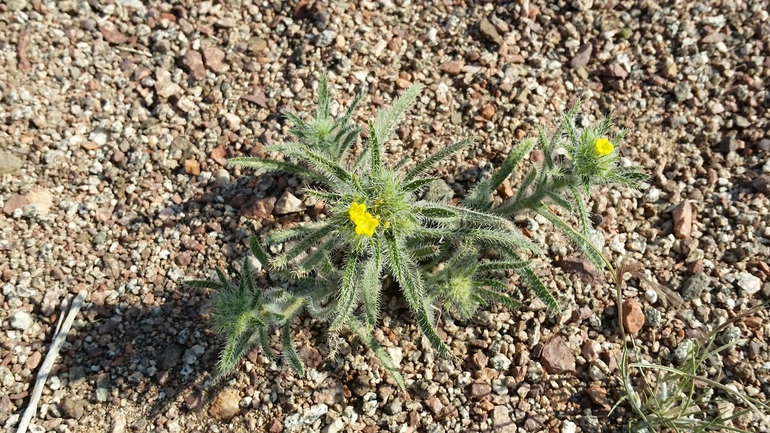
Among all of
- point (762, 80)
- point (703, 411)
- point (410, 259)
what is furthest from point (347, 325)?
point (762, 80)

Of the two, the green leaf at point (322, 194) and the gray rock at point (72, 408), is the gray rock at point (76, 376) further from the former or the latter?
the green leaf at point (322, 194)

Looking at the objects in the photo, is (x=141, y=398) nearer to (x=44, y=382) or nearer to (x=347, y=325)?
(x=44, y=382)

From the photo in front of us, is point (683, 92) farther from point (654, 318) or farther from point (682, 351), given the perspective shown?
point (682, 351)

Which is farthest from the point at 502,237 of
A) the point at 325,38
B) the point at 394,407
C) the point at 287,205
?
the point at 325,38

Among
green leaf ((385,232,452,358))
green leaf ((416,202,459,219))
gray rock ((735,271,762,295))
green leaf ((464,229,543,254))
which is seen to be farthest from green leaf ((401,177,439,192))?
gray rock ((735,271,762,295))

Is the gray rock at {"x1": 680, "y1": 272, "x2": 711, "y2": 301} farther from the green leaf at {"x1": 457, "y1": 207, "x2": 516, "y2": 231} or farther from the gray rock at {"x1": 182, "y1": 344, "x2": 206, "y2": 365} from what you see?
the gray rock at {"x1": 182, "y1": 344, "x2": 206, "y2": 365}

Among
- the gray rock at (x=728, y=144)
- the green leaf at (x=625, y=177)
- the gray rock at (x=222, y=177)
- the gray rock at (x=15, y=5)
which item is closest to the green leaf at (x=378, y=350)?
the gray rock at (x=222, y=177)
